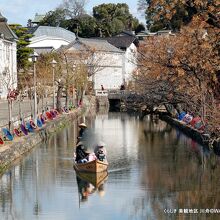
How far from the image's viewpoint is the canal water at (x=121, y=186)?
54.9ft

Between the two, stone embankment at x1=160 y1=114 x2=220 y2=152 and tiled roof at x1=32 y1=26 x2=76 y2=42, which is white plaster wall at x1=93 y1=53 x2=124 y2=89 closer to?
tiled roof at x1=32 y1=26 x2=76 y2=42

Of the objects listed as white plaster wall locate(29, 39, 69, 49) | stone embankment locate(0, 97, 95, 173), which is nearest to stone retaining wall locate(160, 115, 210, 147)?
stone embankment locate(0, 97, 95, 173)

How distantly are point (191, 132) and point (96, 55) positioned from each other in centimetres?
3821

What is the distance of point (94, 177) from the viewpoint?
21234 millimetres

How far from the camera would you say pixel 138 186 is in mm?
20109

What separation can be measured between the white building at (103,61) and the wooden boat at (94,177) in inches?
1780

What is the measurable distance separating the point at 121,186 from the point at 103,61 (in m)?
56.3

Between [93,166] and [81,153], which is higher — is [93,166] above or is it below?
below

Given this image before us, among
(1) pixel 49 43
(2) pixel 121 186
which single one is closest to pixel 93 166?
(2) pixel 121 186

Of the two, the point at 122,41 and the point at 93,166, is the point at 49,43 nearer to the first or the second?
the point at 122,41

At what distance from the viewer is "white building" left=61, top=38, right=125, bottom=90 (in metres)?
69.5

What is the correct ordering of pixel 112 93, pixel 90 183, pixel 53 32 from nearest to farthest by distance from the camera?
pixel 90 183 < pixel 112 93 < pixel 53 32

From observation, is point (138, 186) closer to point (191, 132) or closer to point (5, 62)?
point (191, 132)

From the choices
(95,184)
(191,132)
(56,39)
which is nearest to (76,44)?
(56,39)
